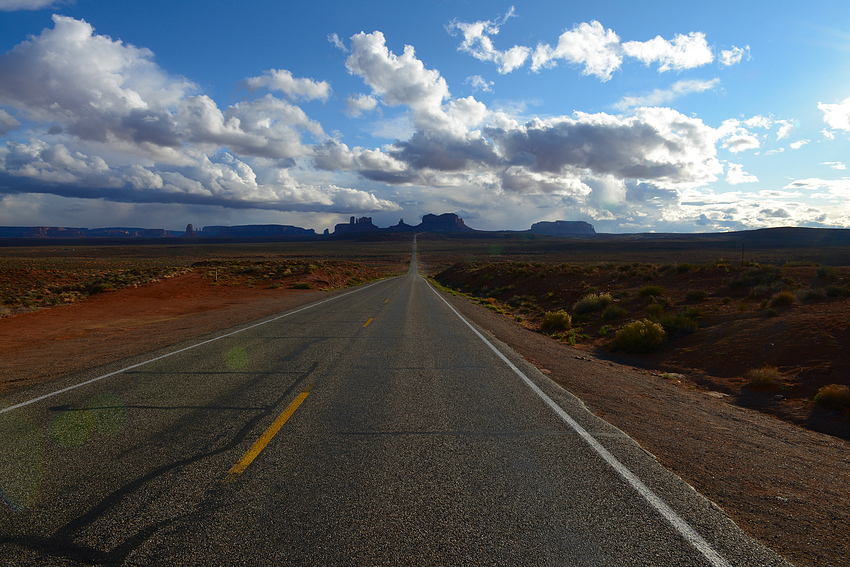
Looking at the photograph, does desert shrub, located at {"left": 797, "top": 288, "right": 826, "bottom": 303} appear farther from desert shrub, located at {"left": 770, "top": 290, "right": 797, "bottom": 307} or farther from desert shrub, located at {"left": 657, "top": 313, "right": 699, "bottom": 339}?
desert shrub, located at {"left": 657, "top": 313, "right": 699, "bottom": 339}

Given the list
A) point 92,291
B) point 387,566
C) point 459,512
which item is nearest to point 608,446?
point 459,512

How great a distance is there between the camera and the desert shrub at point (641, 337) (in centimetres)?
→ 1193

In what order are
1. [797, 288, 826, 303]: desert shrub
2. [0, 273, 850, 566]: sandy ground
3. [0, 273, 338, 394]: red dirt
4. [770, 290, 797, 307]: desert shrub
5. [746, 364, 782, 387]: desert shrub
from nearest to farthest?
[0, 273, 850, 566]: sandy ground → [746, 364, 782, 387]: desert shrub → [0, 273, 338, 394]: red dirt → [770, 290, 797, 307]: desert shrub → [797, 288, 826, 303]: desert shrub

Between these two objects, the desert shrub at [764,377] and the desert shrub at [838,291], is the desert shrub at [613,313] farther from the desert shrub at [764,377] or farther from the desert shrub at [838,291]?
the desert shrub at [764,377]

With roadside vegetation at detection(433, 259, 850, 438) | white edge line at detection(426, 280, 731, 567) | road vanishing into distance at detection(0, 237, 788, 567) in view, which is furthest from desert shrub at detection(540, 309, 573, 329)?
white edge line at detection(426, 280, 731, 567)

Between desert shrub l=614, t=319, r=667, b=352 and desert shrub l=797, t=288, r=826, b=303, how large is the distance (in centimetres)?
475

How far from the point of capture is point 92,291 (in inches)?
974

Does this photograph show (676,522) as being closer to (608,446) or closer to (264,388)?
(608,446)

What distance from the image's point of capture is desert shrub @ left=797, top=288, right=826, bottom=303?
510 inches

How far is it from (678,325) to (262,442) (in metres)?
12.1

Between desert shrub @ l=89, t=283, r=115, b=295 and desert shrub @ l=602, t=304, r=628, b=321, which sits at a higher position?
desert shrub @ l=602, t=304, r=628, b=321


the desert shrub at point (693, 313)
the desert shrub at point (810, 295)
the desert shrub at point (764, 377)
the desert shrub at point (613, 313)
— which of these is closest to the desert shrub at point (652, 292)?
the desert shrub at point (613, 313)

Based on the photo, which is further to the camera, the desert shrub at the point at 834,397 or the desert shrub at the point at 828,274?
the desert shrub at the point at 828,274

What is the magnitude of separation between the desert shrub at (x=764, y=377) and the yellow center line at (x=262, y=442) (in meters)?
8.47
